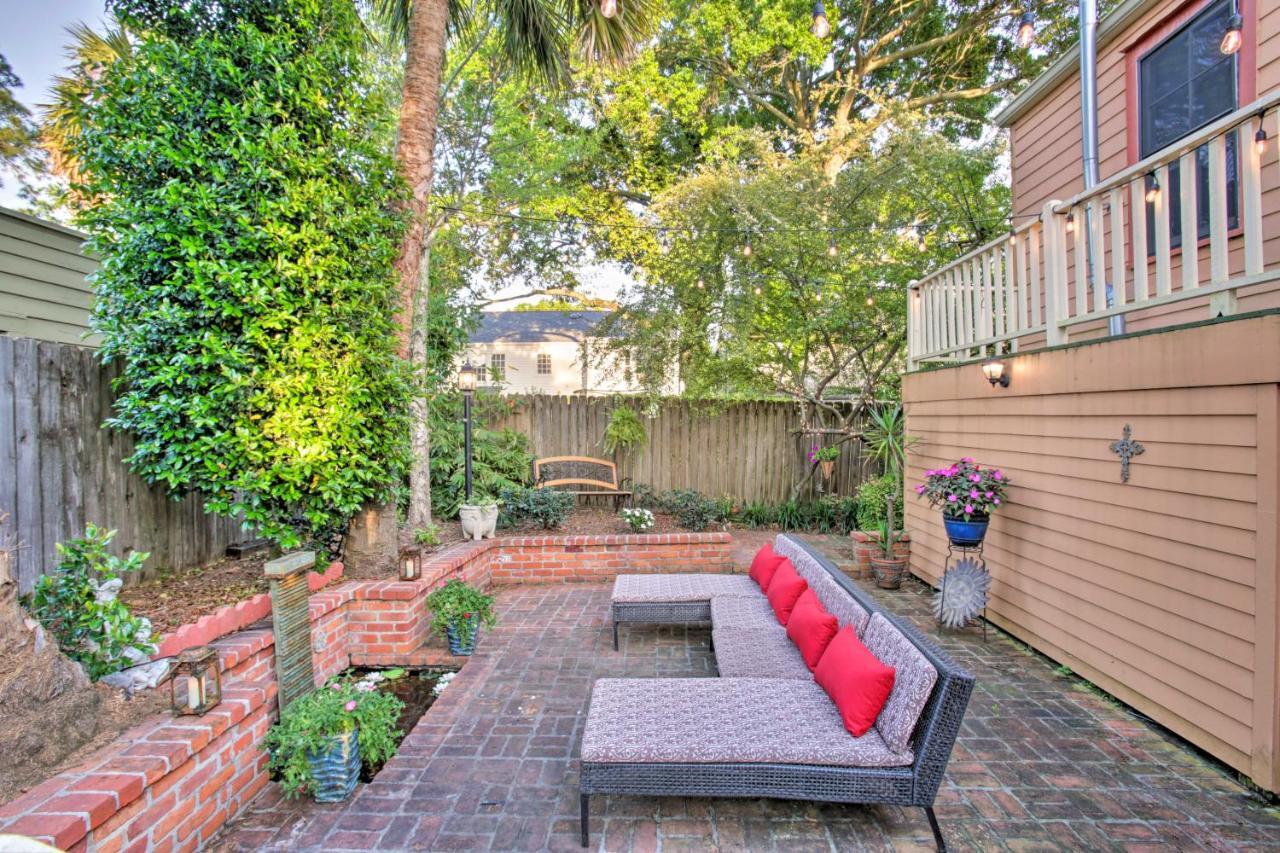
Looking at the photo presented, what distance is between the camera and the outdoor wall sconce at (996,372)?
4.32m

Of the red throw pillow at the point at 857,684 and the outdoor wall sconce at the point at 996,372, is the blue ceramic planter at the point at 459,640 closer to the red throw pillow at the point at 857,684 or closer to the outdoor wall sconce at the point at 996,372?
the red throw pillow at the point at 857,684

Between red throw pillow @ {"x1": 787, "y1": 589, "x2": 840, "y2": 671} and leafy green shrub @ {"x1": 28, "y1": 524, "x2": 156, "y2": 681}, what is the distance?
2.97 m

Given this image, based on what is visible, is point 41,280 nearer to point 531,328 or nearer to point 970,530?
point 970,530

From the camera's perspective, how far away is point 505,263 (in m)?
12.4

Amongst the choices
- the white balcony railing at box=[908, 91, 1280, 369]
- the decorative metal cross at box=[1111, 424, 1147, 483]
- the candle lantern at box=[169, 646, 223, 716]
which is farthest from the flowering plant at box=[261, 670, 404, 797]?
the white balcony railing at box=[908, 91, 1280, 369]

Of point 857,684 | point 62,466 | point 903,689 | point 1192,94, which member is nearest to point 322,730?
point 62,466

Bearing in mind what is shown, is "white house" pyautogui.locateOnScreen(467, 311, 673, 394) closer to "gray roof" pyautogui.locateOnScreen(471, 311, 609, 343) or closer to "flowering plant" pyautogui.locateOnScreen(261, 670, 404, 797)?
"gray roof" pyautogui.locateOnScreen(471, 311, 609, 343)

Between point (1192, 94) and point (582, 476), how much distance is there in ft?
22.9

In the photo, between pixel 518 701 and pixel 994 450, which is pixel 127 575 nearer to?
pixel 518 701

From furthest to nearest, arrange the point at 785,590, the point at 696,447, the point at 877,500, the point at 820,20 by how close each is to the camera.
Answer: the point at 696,447
the point at 877,500
the point at 820,20
the point at 785,590

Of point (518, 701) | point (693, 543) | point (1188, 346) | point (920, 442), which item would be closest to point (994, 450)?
point (920, 442)

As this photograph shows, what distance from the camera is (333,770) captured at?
7.98 ft

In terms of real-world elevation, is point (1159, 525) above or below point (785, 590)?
above

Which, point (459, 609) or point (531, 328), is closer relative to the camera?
point (459, 609)
